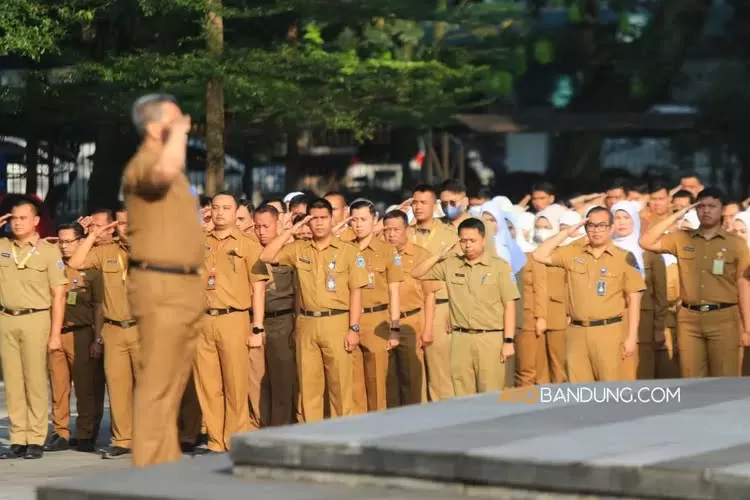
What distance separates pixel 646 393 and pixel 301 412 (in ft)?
12.4

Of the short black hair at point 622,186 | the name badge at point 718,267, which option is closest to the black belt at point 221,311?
the name badge at point 718,267

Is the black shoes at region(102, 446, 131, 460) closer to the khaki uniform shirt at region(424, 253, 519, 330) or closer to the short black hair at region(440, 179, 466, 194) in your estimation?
the khaki uniform shirt at region(424, 253, 519, 330)

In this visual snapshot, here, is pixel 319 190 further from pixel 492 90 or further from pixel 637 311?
pixel 637 311

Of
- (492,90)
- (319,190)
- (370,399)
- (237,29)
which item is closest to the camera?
(370,399)

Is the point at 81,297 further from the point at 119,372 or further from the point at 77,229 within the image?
the point at 119,372

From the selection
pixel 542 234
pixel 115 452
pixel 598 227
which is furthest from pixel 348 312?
pixel 542 234

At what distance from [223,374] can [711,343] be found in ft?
11.9

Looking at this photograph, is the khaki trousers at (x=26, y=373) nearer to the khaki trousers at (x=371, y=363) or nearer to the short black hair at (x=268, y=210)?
the short black hair at (x=268, y=210)

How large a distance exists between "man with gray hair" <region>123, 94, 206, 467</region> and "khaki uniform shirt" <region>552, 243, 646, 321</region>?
5013 mm

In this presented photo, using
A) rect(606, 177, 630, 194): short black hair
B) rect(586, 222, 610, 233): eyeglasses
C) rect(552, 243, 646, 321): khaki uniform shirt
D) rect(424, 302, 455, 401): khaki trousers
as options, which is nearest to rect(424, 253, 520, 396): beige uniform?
rect(552, 243, 646, 321): khaki uniform shirt

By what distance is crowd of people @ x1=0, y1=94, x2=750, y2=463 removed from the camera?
1323 centimetres

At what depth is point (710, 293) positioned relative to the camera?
537 inches

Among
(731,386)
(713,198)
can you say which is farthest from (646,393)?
(713,198)

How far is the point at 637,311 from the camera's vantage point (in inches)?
516
